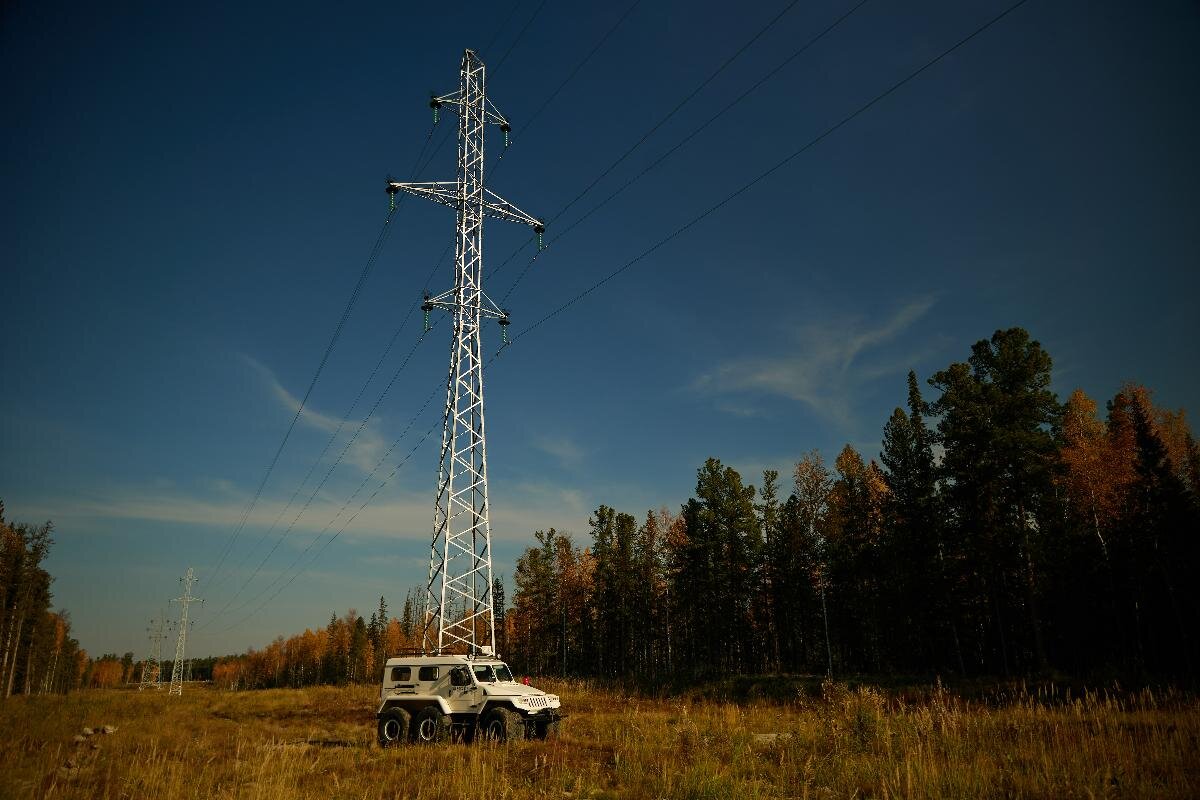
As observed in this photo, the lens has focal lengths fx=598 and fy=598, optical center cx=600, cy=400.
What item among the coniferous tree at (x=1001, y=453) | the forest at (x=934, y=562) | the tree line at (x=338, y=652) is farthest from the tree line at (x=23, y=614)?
the coniferous tree at (x=1001, y=453)

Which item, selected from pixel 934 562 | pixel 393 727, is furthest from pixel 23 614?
pixel 934 562

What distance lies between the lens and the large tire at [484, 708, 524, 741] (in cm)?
1530

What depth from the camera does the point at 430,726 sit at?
1634 cm

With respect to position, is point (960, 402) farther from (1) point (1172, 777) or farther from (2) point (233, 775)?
(2) point (233, 775)

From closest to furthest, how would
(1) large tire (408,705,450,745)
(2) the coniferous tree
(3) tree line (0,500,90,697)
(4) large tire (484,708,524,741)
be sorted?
(4) large tire (484,708,524,741) → (1) large tire (408,705,450,745) → (2) the coniferous tree → (3) tree line (0,500,90,697)

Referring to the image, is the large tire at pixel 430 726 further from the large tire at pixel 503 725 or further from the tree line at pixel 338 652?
the tree line at pixel 338 652

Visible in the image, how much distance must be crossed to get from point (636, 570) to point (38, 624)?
65.9 m

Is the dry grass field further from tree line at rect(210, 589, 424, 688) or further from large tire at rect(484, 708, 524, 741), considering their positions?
tree line at rect(210, 589, 424, 688)

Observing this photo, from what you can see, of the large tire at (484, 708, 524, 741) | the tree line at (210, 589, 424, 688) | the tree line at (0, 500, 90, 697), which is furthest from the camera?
the tree line at (210, 589, 424, 688)

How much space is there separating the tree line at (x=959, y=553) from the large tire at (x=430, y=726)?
87.1 feet

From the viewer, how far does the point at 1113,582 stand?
30938 mm

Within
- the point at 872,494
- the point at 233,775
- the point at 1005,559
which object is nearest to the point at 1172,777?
the point at 233,775

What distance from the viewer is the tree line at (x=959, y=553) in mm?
28859

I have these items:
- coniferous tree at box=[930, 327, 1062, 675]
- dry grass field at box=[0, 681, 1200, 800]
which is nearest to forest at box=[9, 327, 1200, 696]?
coniferous tree at box=[930, 327, 1062, 675]
